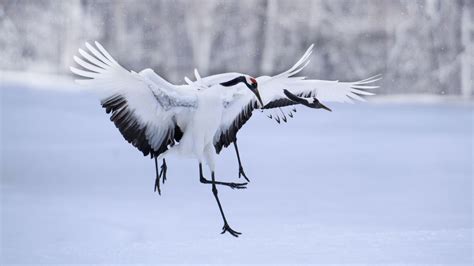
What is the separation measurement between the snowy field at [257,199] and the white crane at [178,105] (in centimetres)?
55

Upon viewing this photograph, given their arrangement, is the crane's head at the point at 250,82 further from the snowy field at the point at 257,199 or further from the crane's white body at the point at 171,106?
the snowy field at the point at 257,199

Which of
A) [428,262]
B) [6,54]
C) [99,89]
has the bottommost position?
[428,262]

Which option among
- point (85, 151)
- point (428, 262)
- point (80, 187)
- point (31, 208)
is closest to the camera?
point (428, 262)

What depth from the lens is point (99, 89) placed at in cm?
215

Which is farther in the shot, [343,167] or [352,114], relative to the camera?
[352,114]

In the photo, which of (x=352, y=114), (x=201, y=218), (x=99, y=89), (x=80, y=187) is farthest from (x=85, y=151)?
(x=99, y=89)

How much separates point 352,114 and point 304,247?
5.05m

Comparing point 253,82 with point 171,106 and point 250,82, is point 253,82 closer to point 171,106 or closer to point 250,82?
point 250,82

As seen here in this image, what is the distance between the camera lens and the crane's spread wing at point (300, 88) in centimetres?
234

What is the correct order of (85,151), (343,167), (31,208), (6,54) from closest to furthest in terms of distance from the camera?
(31,208) < (343,167) < (85,151) < (6,54)

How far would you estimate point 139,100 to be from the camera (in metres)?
2.22

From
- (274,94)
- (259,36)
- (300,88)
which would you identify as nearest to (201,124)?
(274,94)

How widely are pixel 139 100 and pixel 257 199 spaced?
1692 millimetres

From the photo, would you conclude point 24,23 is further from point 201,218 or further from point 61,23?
point 201,218
